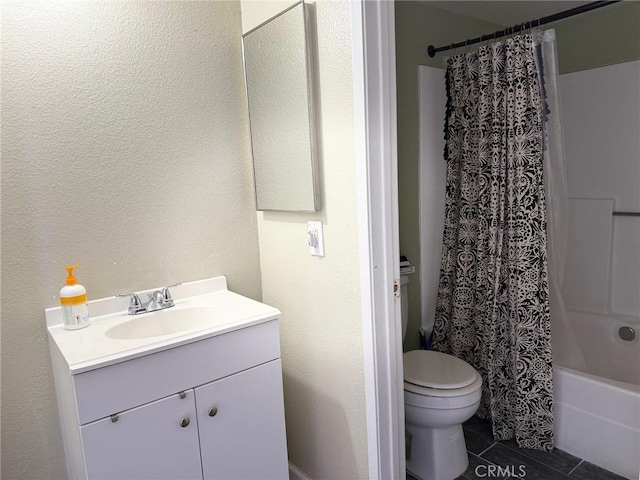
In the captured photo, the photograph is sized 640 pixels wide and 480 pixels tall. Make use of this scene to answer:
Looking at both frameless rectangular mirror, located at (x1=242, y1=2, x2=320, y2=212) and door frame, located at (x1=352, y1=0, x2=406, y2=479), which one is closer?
door frame, located at (x1=352, y1=0, x2=406, y2=479)

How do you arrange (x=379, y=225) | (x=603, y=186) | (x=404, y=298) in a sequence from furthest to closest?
(x=603, y=186) → (x=404, y=298) → (x=379, y=225)

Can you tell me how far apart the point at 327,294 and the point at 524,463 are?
1.27 meters

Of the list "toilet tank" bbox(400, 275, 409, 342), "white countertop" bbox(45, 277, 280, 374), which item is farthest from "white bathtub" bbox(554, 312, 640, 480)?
"white countertop" bbox(45, 277, 280, 374)

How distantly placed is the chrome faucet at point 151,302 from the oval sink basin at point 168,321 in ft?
0.07

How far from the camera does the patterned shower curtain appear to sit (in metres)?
Answer: 2.01

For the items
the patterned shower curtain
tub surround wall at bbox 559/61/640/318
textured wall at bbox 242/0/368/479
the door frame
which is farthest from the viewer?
tub surround wall at bbox 559/61/640/318

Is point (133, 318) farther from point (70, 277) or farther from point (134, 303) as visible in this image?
point (70, 277)

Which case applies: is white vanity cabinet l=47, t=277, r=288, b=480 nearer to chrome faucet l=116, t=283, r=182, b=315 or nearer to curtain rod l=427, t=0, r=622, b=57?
chrome faucet l=116, t=283, r=182, b=315

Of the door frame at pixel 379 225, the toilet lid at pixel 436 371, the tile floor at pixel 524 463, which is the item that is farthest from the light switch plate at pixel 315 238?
the tile floor at pixel 524 463

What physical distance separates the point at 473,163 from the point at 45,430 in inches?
87.8

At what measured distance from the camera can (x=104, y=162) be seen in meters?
1.56

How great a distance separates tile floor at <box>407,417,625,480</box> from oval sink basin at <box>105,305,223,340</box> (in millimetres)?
1202

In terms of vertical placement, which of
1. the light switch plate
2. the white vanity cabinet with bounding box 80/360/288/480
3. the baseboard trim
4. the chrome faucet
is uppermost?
the light switch plate

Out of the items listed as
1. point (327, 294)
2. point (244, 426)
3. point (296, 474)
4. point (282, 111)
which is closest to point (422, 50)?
point (282, 111)
